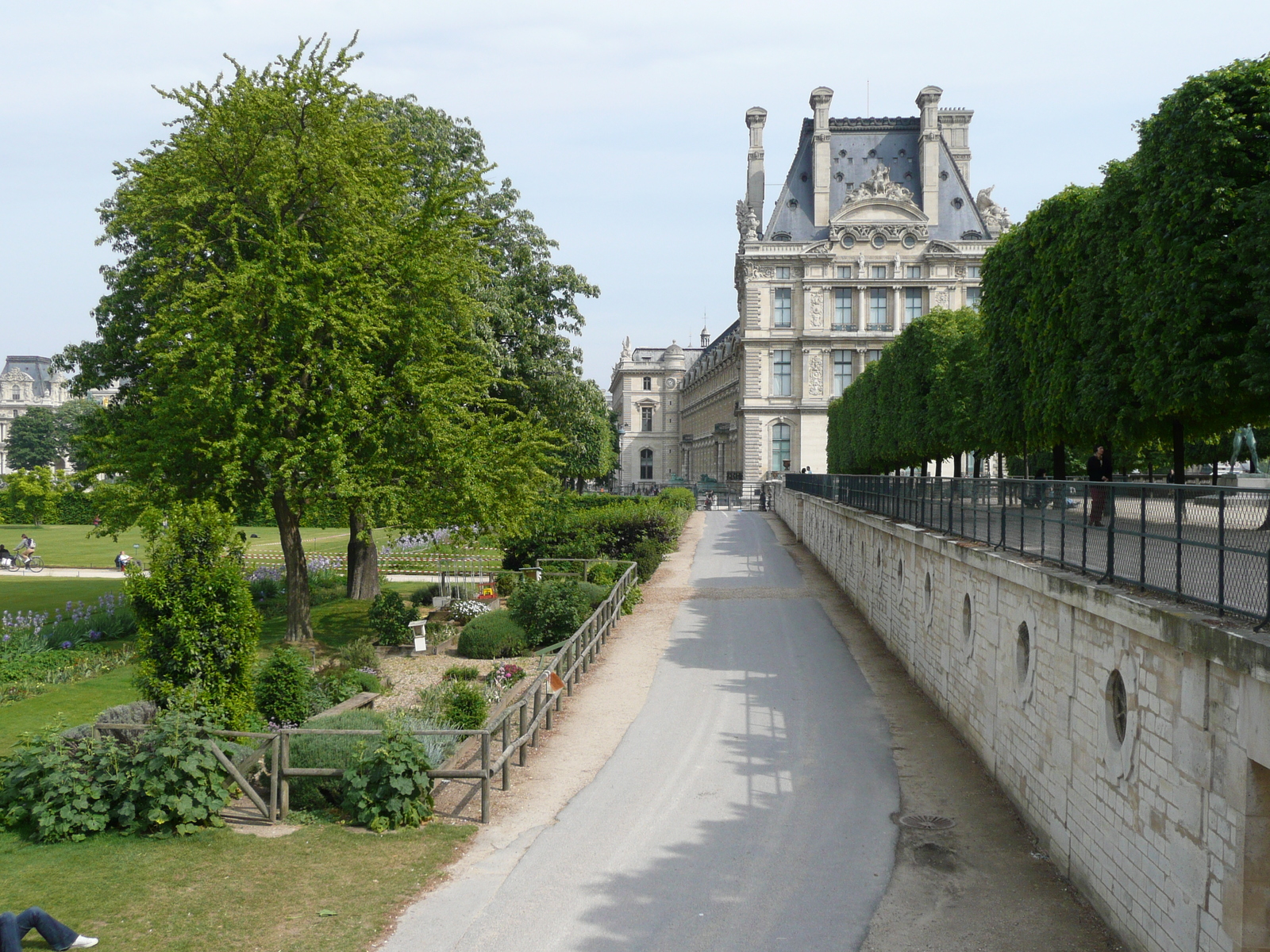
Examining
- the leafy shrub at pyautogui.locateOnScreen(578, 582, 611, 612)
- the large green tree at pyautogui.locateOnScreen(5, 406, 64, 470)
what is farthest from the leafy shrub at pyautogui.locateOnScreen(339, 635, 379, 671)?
the large green tree at pyautogui.locateOnScreen(5, 406, 64, 470)

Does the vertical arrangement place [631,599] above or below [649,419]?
below

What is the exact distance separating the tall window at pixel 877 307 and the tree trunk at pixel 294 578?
6130 cm

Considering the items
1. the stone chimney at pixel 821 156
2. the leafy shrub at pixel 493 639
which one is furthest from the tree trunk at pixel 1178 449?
the stone chimney at pixel 821 156

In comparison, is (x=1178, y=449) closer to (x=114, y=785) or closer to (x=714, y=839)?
(x=714, y=839)

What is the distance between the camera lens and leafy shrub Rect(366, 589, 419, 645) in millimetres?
22219

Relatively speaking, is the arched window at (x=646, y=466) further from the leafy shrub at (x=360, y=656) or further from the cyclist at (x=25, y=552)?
the leafy shrub at (x=360, y=656)

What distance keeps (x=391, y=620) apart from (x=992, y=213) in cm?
7084

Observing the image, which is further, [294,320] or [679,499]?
[679,499]

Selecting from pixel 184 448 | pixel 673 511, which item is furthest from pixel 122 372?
pixel 673 511

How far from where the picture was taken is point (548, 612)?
73.4 ft

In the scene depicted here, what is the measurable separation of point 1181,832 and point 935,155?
76.5m

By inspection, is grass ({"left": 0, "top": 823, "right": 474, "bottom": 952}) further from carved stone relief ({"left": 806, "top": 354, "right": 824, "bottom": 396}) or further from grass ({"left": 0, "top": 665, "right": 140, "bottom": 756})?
carved stone relief ({"left": 806, "top": 354, "right": 824, "bottom": 396})

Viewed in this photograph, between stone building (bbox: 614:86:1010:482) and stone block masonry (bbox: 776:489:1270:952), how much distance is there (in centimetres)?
6391

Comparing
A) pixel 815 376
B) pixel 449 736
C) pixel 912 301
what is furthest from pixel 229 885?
pixel 912 301
